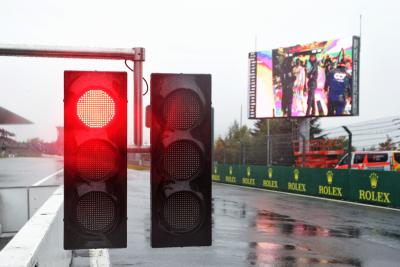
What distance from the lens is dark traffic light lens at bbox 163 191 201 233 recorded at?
2.62 meters

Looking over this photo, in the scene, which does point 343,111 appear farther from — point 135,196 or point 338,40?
point 135,196

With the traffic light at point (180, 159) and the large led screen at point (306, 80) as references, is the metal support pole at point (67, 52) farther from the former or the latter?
the large led screen at point (306, 80)

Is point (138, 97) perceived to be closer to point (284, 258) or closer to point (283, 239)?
point (284, 258)

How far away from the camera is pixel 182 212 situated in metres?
2.65

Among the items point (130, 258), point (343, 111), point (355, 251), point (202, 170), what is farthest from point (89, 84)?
point (343, 111)

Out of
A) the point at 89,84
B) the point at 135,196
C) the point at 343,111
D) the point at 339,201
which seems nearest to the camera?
the point at 89,84

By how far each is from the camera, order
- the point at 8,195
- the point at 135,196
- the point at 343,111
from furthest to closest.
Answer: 1. the point at 343,111
2. the point at 135,196
3. the point at 8,195

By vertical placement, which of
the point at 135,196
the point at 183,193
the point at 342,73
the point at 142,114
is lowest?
the point at 135,196

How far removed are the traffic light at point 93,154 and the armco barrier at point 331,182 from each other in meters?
17.0

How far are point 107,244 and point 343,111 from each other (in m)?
33.9

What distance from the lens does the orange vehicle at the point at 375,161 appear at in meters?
31.2

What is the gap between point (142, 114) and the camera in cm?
276

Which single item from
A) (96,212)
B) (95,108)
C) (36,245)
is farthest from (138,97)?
(36,245)

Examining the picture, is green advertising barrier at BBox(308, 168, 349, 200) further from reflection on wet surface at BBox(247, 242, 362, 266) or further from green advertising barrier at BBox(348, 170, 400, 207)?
reflection on wet surface at BBox(247, 242, 362, 266)
